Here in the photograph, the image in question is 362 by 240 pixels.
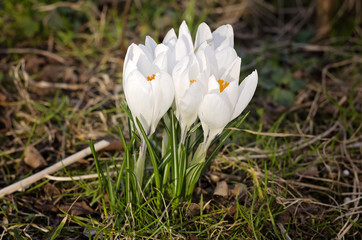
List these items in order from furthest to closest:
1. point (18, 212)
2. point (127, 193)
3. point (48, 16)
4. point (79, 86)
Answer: point (48, 16), point (79, 86), point (18, 212), point (127, 193)

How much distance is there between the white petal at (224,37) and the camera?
1.38 metres

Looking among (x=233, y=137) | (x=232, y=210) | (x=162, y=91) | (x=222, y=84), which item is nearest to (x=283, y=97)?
(x=233, y=137)

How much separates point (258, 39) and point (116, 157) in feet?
6.25

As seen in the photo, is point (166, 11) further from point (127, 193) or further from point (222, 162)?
point (127, 193)

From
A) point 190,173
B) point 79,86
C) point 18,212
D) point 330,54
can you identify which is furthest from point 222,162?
point 330,54

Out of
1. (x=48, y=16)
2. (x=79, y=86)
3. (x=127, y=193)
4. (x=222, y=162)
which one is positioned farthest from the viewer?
(x=48, y=16)

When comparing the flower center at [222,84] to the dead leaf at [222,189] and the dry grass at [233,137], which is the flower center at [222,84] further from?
the dead leaf at [222,189]

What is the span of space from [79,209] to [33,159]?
44 centimetres

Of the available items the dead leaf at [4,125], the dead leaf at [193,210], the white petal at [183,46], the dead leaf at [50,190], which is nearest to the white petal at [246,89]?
the white petal at [183,46]

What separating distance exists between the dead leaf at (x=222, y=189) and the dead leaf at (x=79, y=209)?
22.5 inches

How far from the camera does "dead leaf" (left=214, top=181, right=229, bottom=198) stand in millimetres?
1708

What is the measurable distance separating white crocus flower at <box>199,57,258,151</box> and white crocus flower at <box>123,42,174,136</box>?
13 centimetres

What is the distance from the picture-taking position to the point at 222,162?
6.37ft

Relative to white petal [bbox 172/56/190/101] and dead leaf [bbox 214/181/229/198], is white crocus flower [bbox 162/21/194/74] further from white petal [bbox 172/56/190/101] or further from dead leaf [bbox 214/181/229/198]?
dead leaf [bbox 214/181/229/198]
